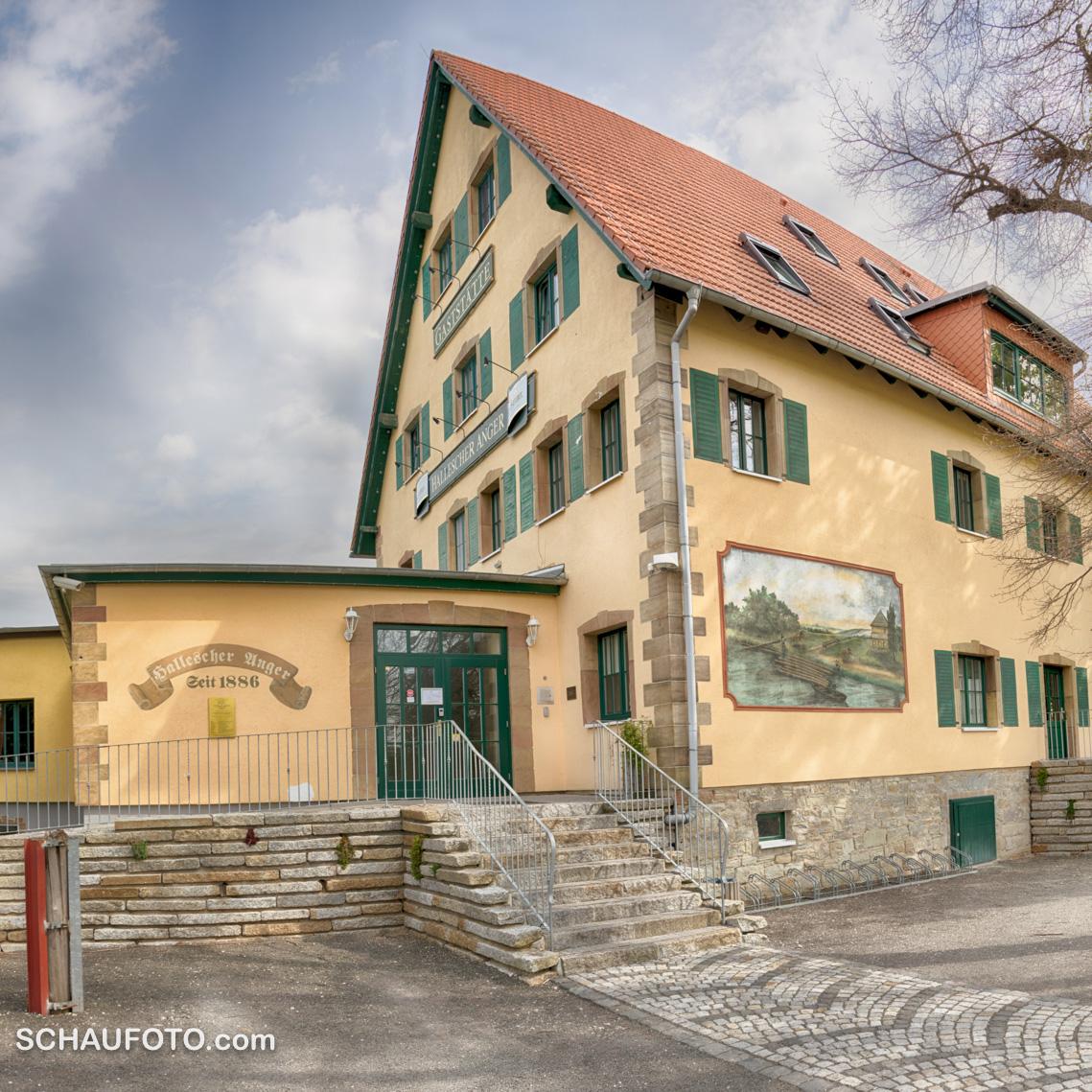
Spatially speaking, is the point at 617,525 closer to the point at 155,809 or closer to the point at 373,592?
the point at 373,592

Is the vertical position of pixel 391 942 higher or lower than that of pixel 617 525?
lower

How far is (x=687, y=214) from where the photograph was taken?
1620cm

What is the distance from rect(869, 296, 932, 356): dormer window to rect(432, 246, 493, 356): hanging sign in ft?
20.4

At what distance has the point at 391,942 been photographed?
1048 centimetres

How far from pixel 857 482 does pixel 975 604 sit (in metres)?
3.51

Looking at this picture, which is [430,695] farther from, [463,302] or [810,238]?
[810,238]

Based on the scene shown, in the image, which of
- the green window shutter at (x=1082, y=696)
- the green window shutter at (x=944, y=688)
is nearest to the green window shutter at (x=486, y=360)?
the green window shutter at (x=944, y=688)

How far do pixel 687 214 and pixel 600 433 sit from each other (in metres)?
3.66

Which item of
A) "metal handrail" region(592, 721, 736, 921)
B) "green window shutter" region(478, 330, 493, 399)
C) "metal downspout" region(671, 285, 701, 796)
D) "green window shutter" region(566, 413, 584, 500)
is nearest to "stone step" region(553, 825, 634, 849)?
"metal handrail" region(592, 721, 736, 921)

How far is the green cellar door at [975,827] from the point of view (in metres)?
16.3

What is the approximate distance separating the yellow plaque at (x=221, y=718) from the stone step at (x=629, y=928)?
5270mm

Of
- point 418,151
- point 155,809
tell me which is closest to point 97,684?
point 155,809

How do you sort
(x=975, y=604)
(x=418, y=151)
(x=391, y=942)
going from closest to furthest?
(x=391, y=942) → (x=975, y=604) → (x=418, y=151)

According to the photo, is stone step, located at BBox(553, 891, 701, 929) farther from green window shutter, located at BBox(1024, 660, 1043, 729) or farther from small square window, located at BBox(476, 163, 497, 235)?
small square window, located at BBox(476, 163, 497, 235)
